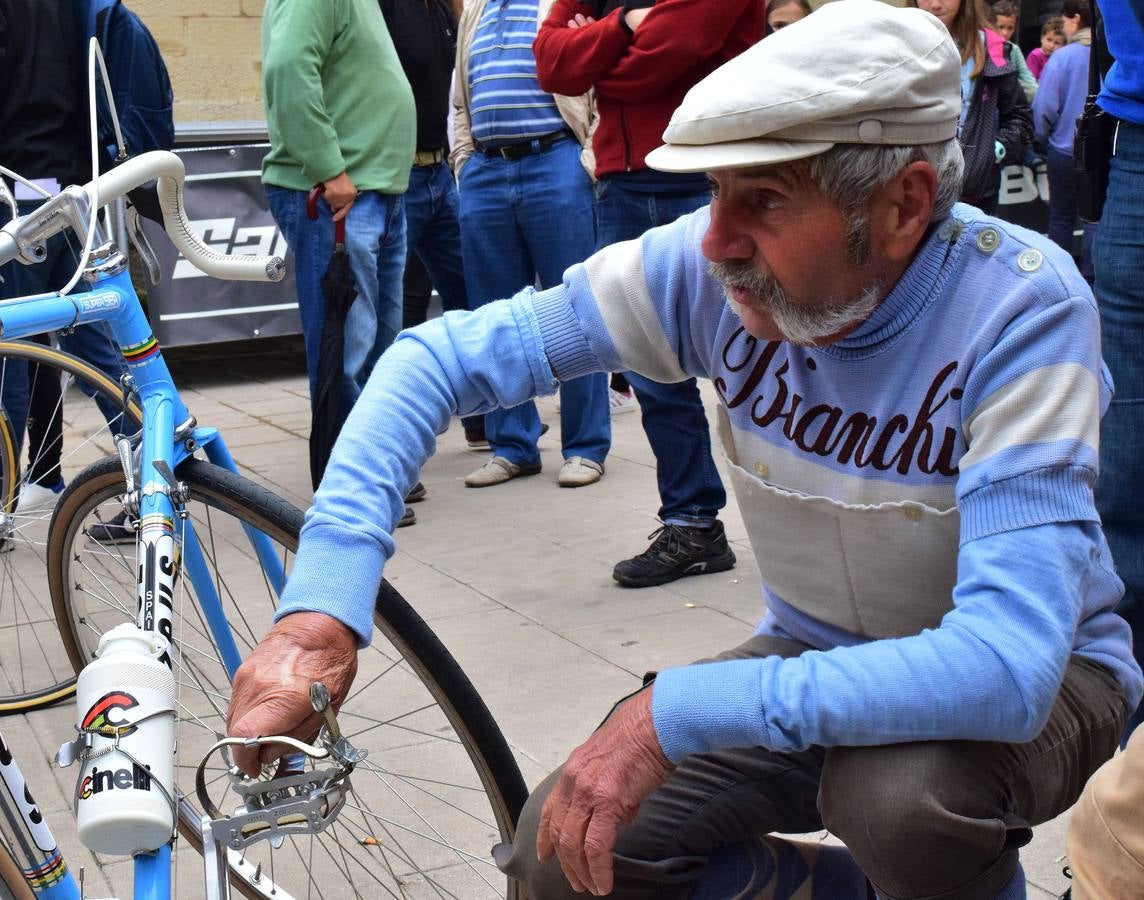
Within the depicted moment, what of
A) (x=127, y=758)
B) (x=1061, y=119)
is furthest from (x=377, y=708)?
(x=1061, y=119)

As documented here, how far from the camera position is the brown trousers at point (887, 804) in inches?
65.4

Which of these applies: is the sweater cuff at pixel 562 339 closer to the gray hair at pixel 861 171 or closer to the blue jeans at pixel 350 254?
the gray hair at pixel 861 171

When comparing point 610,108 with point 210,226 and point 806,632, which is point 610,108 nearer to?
point 806,632

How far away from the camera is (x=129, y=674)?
71.2 inches

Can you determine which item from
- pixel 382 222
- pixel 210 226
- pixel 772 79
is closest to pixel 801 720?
pixel 772 79

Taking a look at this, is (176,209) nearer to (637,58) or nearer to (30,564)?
(30,564)

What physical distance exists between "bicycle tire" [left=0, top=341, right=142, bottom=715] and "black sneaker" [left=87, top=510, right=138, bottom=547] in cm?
34

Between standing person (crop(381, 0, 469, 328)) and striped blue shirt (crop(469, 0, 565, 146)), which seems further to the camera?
standing person (crop(381, 0, 469, 328))

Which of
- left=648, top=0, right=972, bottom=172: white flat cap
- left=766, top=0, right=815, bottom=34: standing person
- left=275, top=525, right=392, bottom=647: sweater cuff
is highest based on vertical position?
left=648, top=0, right=972, bottom=172: white flat cap

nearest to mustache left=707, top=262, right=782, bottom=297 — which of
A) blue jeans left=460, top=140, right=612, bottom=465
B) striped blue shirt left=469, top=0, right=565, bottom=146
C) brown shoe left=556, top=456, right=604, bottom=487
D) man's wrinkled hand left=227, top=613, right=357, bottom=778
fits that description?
man's wrinkled hand left=227, top=613, right=357, bottom=778

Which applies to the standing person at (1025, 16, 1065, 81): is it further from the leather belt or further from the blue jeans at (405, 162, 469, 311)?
the leather belt

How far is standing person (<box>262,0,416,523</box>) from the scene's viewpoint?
4.85 meters

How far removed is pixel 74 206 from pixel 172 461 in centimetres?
42

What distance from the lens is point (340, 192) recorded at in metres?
4.98
